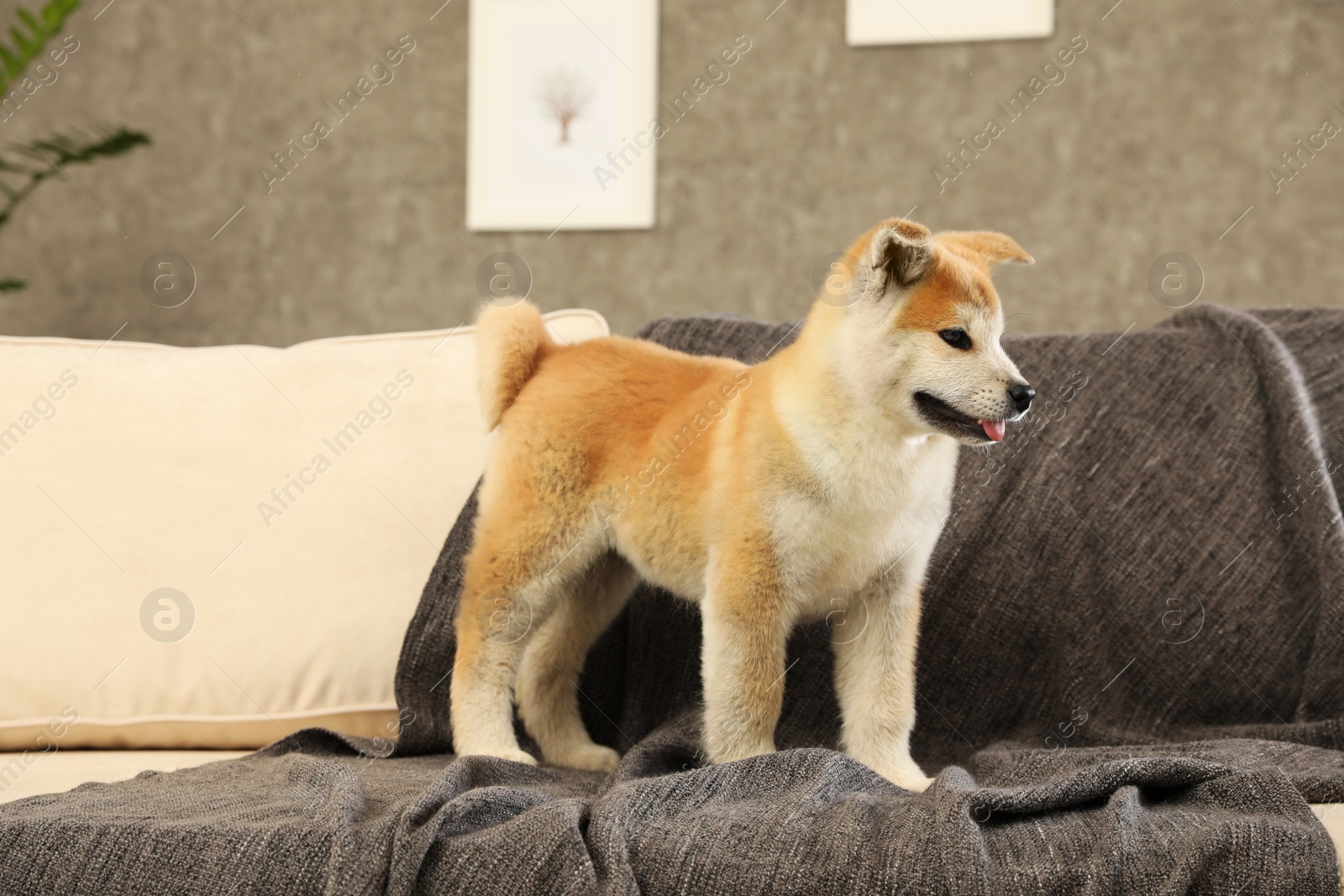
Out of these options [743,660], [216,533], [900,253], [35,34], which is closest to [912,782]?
[743,660]

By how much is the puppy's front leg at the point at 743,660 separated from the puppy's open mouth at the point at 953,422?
252 millimetres

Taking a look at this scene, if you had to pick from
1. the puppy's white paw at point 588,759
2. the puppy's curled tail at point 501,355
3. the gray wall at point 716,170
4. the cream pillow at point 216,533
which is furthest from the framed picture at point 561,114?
the puppy's white paw at point 588,759

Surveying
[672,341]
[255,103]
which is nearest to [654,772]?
[672,341]

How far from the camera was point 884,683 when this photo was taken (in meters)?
1.33

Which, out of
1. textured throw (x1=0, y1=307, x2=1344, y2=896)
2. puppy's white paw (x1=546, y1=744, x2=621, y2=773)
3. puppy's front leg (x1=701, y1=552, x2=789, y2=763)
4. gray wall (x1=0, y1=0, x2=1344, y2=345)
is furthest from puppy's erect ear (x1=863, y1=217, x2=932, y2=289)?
gray wall (x1=0, y1=0, x2=1344, y2=345)

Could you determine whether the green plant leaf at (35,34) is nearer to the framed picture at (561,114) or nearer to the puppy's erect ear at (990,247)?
the framed picture at (561,114)

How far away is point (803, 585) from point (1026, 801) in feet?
1.15

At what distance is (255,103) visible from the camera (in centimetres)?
312

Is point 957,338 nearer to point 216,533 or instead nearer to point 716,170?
point 216,533

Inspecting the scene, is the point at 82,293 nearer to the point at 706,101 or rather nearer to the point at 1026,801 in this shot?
the point at 706,101

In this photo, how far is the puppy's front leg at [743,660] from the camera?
4.09ft

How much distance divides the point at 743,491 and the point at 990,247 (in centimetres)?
45

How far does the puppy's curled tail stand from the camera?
150 cm

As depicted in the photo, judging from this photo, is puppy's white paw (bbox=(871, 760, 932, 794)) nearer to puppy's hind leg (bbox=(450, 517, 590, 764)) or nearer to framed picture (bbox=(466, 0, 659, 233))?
puppy's hind leg (bbox=(450, 517, 590, 764))
